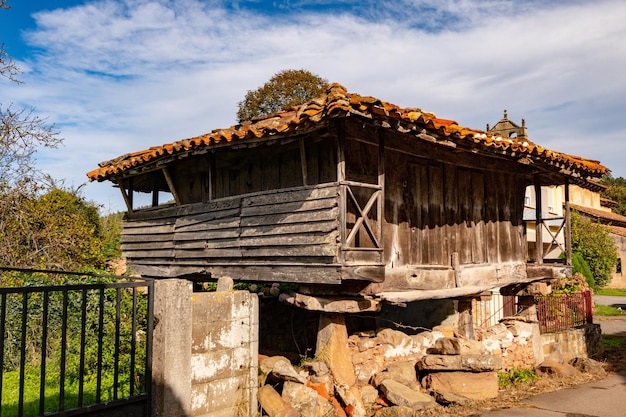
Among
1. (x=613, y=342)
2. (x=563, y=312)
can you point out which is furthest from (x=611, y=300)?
(x=563, y=312)

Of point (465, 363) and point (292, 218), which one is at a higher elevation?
point (292, 218)

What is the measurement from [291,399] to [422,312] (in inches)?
224

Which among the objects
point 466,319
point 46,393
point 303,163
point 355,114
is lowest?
point 46,393

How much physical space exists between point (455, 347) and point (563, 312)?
5583 millimetres

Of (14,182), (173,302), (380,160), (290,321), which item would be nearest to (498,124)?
(290,321)

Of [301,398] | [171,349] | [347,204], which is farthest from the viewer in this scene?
[347,204]

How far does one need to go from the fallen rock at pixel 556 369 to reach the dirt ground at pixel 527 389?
0.38ft

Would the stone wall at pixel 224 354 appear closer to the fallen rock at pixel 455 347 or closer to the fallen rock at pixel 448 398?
the fallen rock at pixel 448 398

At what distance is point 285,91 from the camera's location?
21969mm

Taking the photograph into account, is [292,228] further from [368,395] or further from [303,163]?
[368,395]

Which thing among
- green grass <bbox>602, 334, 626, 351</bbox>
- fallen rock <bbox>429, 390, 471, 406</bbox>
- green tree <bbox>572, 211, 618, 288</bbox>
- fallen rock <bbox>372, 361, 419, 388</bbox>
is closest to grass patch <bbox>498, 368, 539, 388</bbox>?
fallen rock <bbox>429, 390, 471, 406</bbox>

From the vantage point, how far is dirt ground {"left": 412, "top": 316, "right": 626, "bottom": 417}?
727 cm

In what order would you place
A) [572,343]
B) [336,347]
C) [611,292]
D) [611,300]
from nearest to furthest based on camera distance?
[336,347] → [572,343] → [611,300] → [611,292]

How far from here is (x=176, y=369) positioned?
5.03 meters
